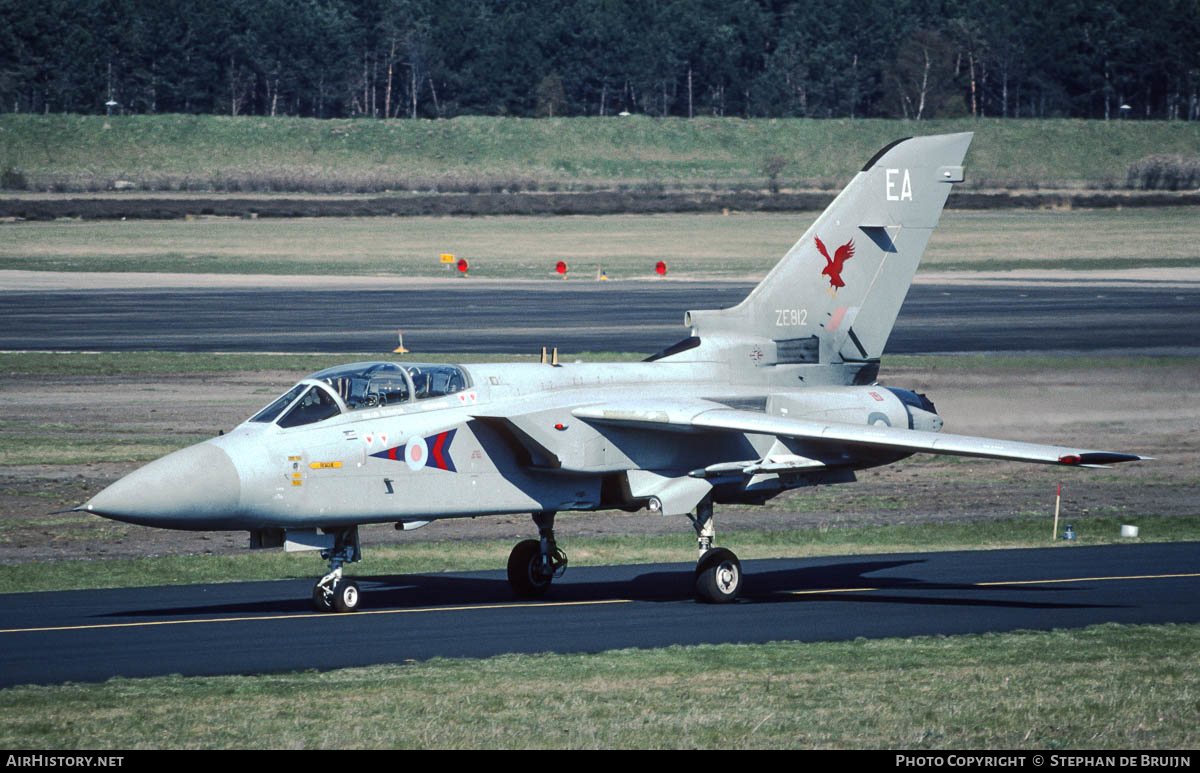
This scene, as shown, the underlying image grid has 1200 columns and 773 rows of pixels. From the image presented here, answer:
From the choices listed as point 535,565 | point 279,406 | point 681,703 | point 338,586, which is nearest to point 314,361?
point 535,565

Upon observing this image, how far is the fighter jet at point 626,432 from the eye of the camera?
54.8 ft

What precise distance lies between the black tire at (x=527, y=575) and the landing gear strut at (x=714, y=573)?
1.96 meters

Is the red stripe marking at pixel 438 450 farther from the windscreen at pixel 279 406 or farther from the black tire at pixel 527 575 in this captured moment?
the black tire at pixel 527 575

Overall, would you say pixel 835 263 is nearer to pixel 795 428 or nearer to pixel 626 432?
pixel 795 428

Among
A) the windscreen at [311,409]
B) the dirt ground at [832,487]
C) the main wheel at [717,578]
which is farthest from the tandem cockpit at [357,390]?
the dirt ground at [832,487]

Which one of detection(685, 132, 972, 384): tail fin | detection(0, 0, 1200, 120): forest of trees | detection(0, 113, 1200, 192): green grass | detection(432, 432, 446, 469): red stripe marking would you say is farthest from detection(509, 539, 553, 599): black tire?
detection(0, 0, 1200, 120): forest of trees

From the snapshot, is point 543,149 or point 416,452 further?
point 543,149

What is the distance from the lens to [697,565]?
63.8 ft

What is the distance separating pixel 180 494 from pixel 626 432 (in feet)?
17.8

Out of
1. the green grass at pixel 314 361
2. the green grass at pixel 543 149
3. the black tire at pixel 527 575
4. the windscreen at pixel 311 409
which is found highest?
the green grass at pixel 543 149

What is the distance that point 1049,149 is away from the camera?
150625 mm
